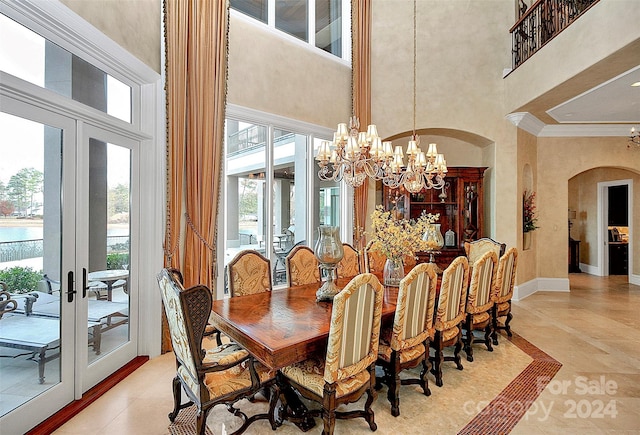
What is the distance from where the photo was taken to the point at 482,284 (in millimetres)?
3422

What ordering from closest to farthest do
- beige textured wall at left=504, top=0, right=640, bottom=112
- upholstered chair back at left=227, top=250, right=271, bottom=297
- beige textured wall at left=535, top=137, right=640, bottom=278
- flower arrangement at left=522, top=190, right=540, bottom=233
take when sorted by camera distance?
1. upholstered chair back at left=227, top=250, right=271, bottom=297
2. beige textured wall at left=504, top=0, right=640, bottom=112
3. flower arrangement at left=522, top=190, right=540, bottom=233
4. beige textured wall at left=535, top=137, right=640, bottom=278

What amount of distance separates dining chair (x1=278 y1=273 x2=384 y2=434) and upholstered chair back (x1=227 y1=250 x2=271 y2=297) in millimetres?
1052

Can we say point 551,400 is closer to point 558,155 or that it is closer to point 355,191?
point 355,191

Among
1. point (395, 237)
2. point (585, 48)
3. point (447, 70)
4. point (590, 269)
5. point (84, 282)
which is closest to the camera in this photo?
point (84, 282)

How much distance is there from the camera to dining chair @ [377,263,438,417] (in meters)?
2.41

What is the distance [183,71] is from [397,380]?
3457 mm

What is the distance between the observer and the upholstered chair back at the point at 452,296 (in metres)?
2.79

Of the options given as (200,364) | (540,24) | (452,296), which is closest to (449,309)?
(452,296)

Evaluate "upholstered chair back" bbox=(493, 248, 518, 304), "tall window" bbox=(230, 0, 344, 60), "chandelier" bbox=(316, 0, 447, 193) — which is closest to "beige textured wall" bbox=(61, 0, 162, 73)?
"tall window" bbox=(230, 0, 344, 60)

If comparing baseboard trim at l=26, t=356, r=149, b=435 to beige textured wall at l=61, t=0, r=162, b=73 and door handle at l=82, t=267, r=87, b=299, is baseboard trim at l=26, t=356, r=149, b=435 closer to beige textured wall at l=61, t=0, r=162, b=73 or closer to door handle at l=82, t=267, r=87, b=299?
door handle at l=82, t=267, r=87, b=299

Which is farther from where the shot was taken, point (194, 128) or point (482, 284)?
point (194, 128)

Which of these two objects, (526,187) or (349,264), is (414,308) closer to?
(349,264)

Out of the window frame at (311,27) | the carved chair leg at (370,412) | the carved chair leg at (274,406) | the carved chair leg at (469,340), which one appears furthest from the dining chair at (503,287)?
the window frame at (311,27)

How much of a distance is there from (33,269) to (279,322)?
5.68 feet
